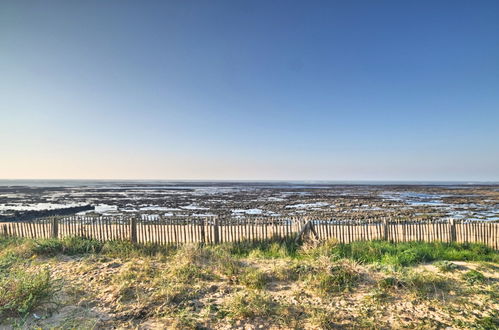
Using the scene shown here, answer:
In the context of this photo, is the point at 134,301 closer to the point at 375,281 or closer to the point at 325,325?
the point at 325,325

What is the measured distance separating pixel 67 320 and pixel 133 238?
6151 millimetres

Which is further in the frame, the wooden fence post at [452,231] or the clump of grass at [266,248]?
the wooden fence post at [452,231]

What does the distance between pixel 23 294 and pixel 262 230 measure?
7315 mm

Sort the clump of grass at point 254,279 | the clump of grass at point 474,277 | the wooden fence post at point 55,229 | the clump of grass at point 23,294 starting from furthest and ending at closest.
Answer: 1. the wooden fence post at point 55,229
2. the clump of grass at point 474,277
3. the clump of grass at point 254,279
4. the clump of grass at point 23,294

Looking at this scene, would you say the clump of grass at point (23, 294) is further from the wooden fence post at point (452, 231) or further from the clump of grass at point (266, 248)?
the wooden fence post at point (452, 231)

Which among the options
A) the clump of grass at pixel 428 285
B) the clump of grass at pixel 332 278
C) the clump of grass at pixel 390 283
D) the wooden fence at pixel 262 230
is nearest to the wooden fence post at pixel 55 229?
the wooden fence at pixel 262 230

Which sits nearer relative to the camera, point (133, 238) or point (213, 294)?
point (213, 294)

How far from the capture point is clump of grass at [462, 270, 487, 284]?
586cm

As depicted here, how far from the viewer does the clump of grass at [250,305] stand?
15.0 feet

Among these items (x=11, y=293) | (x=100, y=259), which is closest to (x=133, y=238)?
(x=100, y=259)

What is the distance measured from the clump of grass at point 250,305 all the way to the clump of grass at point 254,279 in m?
0.41

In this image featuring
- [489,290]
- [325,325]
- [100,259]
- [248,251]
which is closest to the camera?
[325,325]

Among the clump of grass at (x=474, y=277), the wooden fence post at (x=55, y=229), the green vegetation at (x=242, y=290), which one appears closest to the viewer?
→ the green vegetation at (x=242, y=290)

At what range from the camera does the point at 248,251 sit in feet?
29.2
